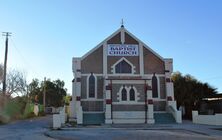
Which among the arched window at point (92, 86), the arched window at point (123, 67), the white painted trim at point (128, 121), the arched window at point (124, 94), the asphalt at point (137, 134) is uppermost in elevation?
the arched window at point (123, 67)

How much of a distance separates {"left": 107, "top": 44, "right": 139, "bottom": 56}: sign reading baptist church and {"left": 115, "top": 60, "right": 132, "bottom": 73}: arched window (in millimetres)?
1228

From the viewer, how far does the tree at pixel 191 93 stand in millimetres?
43969

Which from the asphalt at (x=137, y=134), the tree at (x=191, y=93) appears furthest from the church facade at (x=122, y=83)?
the asphalt at (x=137, y=134)

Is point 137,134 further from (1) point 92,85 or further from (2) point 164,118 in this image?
(1) point 92,85

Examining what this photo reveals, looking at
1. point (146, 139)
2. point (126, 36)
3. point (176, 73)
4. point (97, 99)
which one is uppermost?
point (126, 36)

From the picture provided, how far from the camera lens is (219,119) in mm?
32812

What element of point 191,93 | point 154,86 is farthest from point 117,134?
point 191,93

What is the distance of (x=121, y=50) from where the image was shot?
42.3m

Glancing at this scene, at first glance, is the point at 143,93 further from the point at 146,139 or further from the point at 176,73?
the point at 146,139

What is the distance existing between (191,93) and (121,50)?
11.4 metres

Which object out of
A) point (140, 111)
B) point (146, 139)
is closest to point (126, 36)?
point (140, 111)

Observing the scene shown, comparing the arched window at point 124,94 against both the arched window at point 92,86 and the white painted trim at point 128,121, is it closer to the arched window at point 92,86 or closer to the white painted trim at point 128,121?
the white painted trim at point 128,121

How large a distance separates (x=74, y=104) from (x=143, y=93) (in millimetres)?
8540

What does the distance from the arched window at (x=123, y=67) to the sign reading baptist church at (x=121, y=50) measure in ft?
4.03
